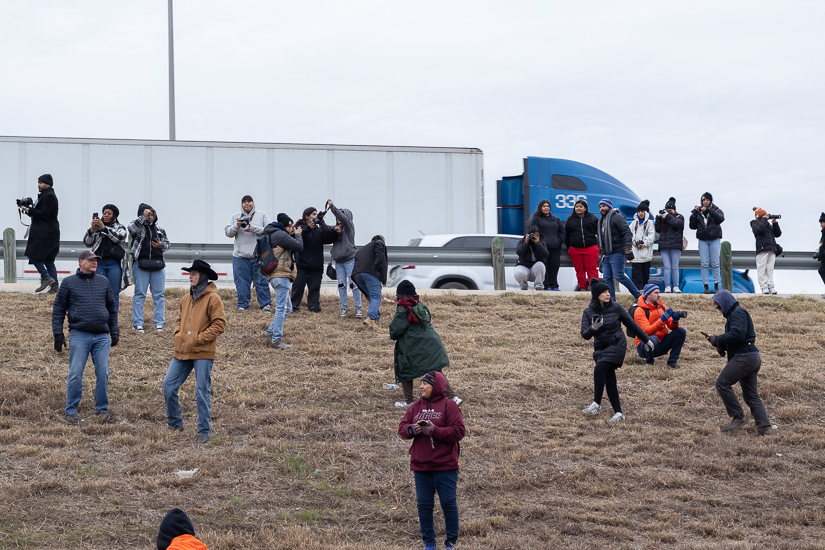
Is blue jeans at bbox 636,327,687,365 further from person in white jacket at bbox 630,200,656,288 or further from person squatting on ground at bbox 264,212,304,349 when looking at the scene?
person squatting on ground at bbox 264,212,304,349

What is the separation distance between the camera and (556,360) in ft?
40.2

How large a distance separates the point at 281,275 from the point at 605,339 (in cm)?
496

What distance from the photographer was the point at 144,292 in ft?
41.8

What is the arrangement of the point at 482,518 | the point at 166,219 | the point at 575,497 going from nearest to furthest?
the point at 482,518 < the point at 575,497 < the point at 166,219

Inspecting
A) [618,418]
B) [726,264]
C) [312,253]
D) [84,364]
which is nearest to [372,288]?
[312,253]

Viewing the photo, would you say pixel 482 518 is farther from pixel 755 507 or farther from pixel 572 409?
pixel 572 409

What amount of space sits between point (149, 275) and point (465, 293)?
594 centimetres

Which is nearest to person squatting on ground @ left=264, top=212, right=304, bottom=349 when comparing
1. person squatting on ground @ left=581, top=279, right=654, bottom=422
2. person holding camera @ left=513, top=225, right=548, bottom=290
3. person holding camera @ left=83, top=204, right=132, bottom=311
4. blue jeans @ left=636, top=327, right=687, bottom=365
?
person holding camera @ left=83, top=204, right=132, bottom=311

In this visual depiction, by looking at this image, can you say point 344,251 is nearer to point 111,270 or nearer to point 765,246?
point 111,270

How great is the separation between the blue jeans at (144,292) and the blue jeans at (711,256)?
1002cm

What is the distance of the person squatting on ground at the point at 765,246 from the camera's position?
16.4 meters

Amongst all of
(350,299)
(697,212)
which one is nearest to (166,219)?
(350,299)

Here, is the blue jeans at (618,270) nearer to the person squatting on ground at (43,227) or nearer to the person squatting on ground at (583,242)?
the person squatting on ground at (583,242)

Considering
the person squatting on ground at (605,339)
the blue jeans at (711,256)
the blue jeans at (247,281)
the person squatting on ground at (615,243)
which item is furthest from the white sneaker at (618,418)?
the blue jeans at (711,256)
